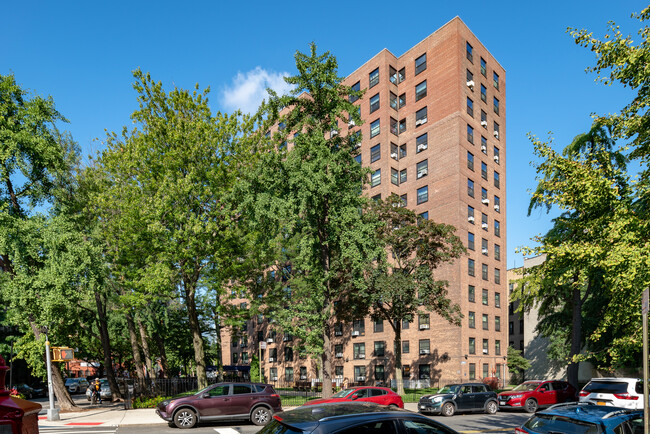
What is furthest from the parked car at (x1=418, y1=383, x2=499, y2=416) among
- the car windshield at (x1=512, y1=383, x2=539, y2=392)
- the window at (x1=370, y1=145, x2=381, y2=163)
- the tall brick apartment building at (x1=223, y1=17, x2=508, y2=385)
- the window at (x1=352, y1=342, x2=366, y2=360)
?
the window at (x1=370, y1=145, x2=381, y2=163)

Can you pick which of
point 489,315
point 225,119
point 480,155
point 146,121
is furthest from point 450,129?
point 146,121

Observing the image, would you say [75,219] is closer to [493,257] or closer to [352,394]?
[352,394]

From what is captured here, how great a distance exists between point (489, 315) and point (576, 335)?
2109 cm

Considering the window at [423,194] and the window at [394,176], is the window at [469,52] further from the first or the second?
the window at [423,194]

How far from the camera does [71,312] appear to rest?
21.8 m

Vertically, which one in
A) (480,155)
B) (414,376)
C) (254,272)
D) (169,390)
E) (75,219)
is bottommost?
(414,376)

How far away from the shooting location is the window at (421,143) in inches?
1902

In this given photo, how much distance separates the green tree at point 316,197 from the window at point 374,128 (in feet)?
86.0

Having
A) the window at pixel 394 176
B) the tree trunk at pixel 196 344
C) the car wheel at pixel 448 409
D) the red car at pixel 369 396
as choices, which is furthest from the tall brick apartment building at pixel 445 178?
the red car at pixel 369 396

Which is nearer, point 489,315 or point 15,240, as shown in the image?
point 15,240

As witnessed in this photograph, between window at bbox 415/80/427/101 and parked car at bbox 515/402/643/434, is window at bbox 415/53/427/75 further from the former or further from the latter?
parked car at bbox 515/402/643/434

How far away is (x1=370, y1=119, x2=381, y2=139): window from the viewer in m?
50.8

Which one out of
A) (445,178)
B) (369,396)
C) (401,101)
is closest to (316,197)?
(369,396)

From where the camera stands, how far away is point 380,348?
153ft
